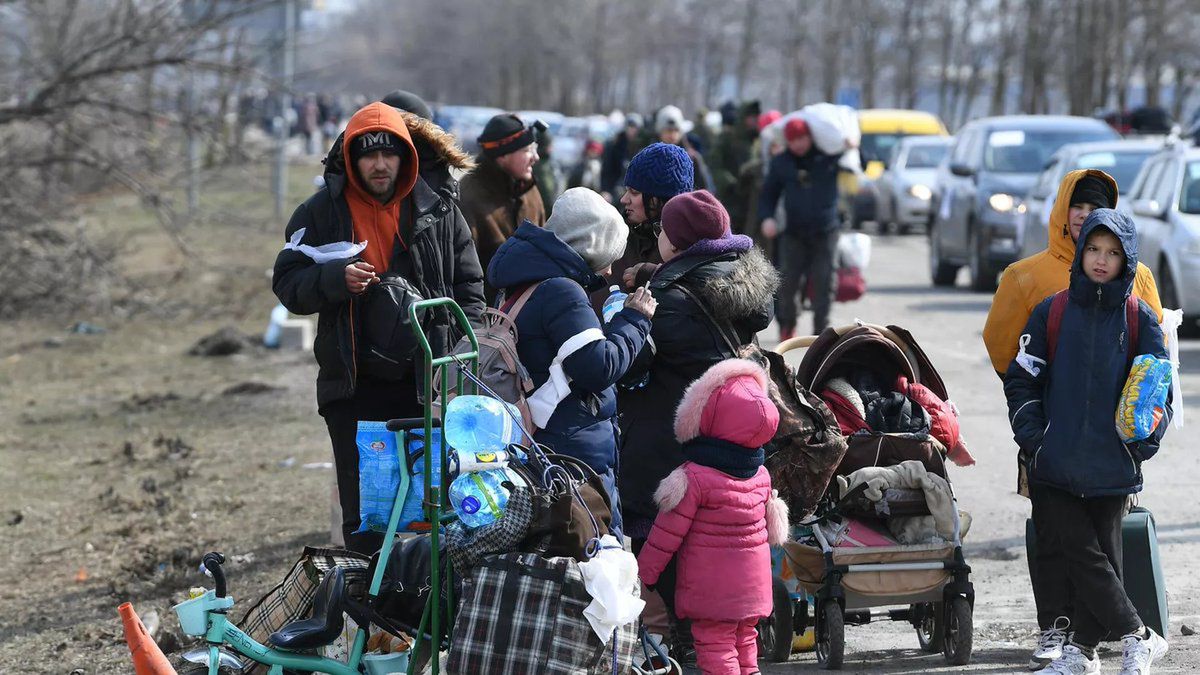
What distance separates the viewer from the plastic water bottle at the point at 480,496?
15.5ft

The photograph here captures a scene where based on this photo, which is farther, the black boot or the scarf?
the black boot

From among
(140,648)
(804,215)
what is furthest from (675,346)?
(804,215)

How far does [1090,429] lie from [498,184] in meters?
3.56

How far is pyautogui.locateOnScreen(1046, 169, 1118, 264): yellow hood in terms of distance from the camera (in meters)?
6.20

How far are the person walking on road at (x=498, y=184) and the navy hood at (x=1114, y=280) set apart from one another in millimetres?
3137

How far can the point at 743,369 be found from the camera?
536cm

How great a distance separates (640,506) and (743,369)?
2.62ft

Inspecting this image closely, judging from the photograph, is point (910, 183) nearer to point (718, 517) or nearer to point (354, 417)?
point (354, 417)

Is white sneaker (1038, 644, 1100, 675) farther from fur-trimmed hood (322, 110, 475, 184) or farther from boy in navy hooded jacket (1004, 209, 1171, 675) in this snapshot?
fur-trimmed hood (322, 110, 475, 184)

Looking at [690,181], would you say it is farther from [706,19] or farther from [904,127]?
[706,19]

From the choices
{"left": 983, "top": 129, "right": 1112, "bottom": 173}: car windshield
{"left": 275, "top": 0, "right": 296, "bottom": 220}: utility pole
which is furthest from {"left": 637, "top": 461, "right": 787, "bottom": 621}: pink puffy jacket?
{"left": 983, "top": 129, "right": 1112, "bottom": 173}: car windshield

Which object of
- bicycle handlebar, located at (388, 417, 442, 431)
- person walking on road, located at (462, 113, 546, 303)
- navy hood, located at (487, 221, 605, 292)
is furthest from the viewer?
person walking on road, located at (462, 113, 546, 303)

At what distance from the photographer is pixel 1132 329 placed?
5617 mm

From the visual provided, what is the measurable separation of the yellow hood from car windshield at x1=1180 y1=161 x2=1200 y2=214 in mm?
8962
